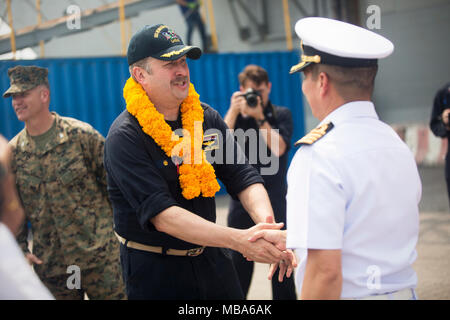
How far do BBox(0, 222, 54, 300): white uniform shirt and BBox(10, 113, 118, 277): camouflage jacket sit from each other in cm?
226

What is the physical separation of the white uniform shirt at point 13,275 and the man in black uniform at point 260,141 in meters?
2.84

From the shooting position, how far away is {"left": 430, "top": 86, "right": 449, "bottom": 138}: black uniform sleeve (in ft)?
16.5

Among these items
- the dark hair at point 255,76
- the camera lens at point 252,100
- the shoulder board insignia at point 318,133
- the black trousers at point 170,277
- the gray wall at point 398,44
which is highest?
the gray wall at point 398,44

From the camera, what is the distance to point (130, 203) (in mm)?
2248

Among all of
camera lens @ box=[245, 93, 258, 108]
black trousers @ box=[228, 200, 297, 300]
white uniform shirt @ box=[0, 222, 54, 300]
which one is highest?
camera lens @ box=[245, 93, 258, 108]

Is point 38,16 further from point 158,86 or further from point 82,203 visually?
point 158,86

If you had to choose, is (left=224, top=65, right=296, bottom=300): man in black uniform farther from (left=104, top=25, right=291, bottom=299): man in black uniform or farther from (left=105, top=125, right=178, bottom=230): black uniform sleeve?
(left=105, top=125, right=178, bottom=230): black uniform sleeve

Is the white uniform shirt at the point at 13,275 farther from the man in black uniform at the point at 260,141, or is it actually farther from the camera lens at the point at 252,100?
the camera lens at the point at 252,100

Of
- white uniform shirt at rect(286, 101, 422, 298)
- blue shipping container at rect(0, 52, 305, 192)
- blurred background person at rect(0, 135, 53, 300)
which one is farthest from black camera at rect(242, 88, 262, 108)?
blue shipping container at rect(0, 52, 305, 192)

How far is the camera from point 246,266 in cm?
A: 388

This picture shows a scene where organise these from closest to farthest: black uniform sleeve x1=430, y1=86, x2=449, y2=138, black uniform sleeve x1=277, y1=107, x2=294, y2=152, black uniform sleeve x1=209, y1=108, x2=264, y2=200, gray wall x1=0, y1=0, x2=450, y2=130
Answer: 1. black uniform sleeve x1=209, y1=108, x2=264, y2=200
2. black uniform sleeve x1=277, y1=107, x2=294, y2=152
3. black uniform sleeve x1=430, y1=86, x2=449, y2=138
4. gray wall x1=0, y1=0, x2=450, y2=130

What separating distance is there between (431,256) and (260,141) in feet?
9.16

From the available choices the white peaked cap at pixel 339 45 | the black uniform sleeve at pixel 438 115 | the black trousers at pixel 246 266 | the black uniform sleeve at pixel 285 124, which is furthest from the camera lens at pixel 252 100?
the white peaked cap at pixel 339 45

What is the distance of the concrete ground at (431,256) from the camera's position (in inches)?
183
